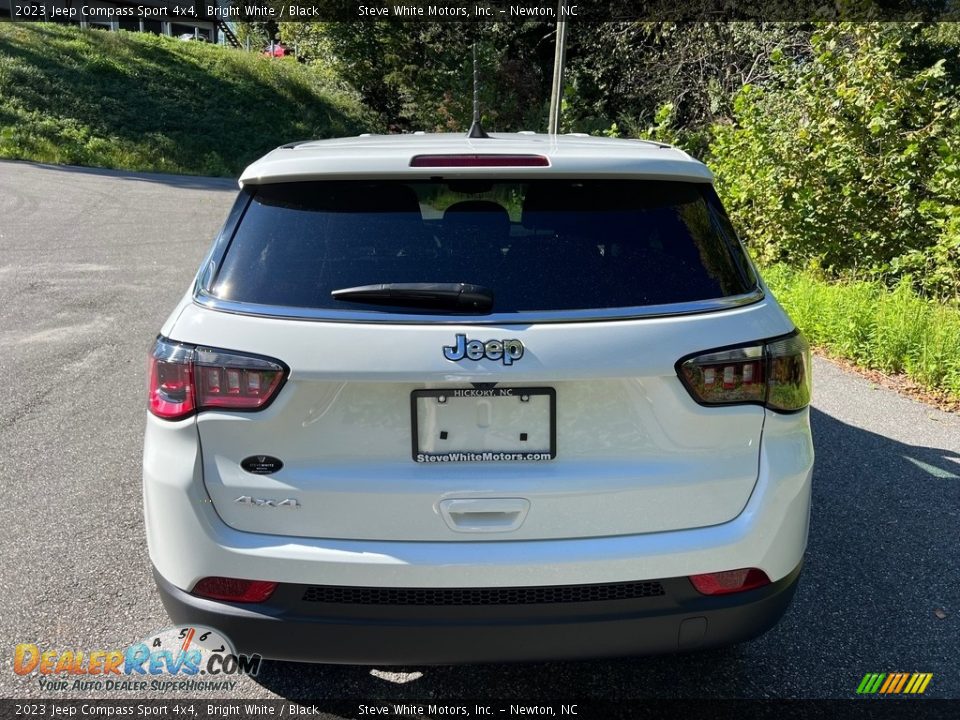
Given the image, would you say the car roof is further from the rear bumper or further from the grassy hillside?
the grassy hillside

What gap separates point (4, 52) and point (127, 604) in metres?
31.3

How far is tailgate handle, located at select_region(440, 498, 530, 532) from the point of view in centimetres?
206

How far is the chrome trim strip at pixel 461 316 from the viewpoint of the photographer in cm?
206

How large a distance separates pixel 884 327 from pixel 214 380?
612cm

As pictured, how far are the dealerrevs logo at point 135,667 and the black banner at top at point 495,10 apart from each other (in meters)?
A: 9.07

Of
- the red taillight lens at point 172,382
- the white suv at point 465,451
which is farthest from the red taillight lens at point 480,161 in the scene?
the red taillight lens at point 172,382

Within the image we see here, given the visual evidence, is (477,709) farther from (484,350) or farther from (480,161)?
(480,161)

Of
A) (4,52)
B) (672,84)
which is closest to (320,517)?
(672,84)

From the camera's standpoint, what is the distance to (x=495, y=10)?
95.9 feet

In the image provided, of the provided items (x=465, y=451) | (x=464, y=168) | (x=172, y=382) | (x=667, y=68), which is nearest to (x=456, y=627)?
(x=465, y=451)

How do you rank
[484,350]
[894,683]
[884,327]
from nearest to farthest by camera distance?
[484,350]
[894,683]
[884,327]

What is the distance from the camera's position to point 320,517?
207cm

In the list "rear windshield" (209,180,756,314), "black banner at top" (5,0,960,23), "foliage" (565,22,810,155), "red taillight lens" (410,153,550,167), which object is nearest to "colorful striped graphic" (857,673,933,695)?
"rear windshield" (209,180,756,314)

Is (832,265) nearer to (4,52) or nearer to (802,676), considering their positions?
(802,676)
